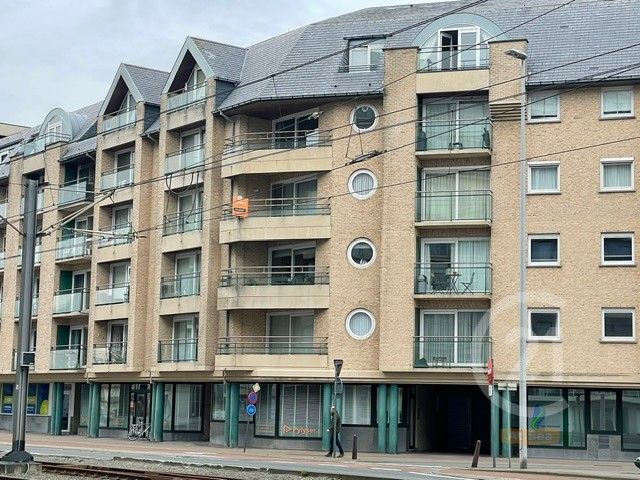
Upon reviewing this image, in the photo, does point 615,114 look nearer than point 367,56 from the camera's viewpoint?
Yes

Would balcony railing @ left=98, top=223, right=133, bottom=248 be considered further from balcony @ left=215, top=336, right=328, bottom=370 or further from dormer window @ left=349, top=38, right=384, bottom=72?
dormer window @ left=349, top=38, right=384, bottom=72

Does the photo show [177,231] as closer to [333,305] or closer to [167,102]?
[167,102]

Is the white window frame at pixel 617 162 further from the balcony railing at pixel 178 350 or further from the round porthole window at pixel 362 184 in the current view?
the balcony railing at pixel 178 350

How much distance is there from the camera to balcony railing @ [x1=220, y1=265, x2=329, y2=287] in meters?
43.5

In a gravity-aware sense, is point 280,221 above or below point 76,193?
below

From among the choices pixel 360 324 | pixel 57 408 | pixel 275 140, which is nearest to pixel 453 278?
pixel 360 324

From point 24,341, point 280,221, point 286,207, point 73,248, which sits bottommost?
point 24,341

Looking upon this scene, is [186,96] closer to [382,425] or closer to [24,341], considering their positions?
[382,425]

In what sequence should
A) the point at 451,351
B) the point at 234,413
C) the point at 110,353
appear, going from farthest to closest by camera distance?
the point at 110,353 → the point at 234,413 → the point at 451,351

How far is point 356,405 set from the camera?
41906mm

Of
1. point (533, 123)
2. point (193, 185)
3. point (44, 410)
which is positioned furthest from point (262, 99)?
point (44, 410)

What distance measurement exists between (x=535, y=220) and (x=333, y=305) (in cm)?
798

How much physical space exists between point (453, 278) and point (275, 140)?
965 centimetres

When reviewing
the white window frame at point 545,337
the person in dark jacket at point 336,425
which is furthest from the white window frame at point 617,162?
the person in dark jacket at point 336,425
